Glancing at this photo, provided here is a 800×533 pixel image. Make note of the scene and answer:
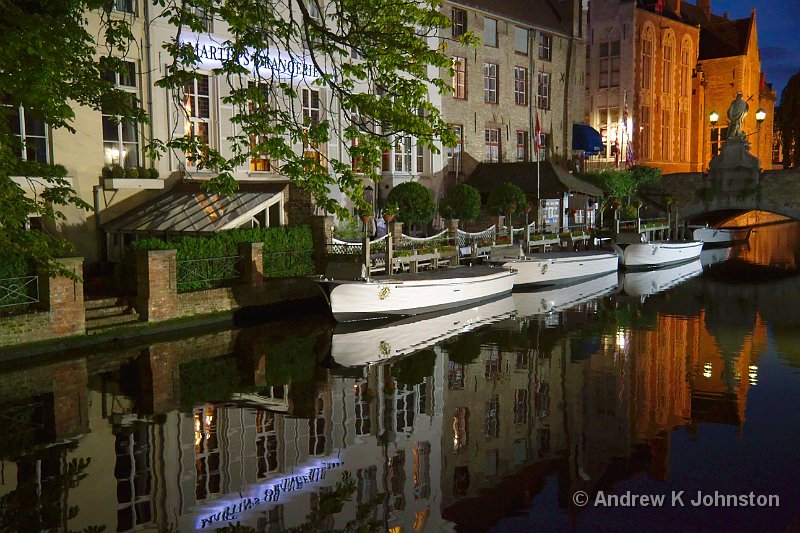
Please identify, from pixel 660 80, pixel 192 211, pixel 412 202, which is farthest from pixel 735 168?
→ pixel 192 211

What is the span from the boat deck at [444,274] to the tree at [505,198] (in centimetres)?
800

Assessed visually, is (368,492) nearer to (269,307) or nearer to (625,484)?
(625,484)

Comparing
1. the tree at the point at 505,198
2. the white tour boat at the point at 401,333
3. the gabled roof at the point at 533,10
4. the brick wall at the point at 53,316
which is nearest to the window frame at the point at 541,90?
the gabled roof at the point at 533,10

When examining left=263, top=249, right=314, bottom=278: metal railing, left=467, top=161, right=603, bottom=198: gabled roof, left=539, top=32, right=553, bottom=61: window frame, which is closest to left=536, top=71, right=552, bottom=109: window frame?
left=539, top=32, right=553, bottom=61: window frame

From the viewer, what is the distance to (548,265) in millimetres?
29297

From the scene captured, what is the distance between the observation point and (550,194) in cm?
3694

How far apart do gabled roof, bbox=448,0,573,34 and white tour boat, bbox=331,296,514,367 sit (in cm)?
1921

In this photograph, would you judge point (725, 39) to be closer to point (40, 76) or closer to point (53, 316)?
point (53, 316)

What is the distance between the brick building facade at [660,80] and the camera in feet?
177

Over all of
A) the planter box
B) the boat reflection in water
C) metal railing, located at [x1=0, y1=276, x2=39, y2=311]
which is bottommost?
the boat reflection in water

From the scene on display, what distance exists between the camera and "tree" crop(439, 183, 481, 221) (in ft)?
105

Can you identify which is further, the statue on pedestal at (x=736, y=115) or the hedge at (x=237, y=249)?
the statue on pedestal at (x=736, y=115)

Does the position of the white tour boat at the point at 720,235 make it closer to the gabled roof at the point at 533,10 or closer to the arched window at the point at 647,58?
the arched window at the point at 647,58

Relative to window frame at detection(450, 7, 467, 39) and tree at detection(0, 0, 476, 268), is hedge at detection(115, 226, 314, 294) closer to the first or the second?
tree at detection(0, 0, 476, 268)
